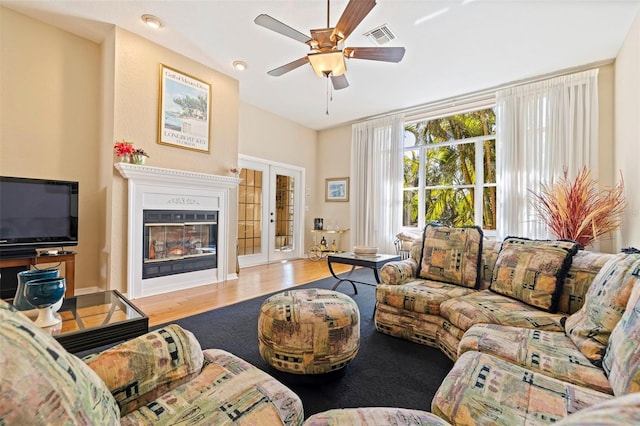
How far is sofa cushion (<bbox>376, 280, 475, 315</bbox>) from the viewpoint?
6.86 feet

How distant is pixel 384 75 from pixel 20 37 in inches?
160

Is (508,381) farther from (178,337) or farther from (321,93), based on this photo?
(321,93)

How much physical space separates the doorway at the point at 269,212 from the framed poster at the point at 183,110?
50.4 inches

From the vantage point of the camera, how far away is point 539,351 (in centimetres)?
128

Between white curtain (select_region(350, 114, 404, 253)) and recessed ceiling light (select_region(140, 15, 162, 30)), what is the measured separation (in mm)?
3735

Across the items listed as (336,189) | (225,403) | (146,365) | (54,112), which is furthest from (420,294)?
(336,189)

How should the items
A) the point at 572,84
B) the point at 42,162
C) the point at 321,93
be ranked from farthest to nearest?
1. the point at 321,93
2. the point at 572,84
3. the point at 42,162

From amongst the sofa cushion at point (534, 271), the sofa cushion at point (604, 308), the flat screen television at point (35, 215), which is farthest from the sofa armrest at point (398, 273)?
the flat screen television at point (35, 215)

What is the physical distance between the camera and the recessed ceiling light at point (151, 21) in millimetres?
2928

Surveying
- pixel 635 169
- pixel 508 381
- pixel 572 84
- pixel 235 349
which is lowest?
pixel 235 349

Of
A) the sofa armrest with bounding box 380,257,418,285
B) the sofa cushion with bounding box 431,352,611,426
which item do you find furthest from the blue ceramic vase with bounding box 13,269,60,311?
the sofa armrest with bounding box 380,257,418,285

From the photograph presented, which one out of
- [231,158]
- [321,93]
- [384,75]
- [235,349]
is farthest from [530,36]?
[235,349]

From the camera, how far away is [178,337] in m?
1.04

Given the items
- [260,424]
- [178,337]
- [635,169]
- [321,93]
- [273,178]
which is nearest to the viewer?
[260,424]
